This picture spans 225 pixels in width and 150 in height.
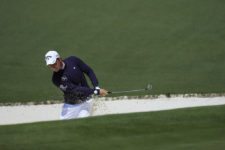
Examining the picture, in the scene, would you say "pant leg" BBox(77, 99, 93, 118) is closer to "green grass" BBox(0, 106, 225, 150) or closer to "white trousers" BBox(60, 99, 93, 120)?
"white trousers" BBox(60, 99, 93, 120)

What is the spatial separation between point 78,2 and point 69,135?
9.31 metres

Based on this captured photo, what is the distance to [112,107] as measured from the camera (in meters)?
10.3

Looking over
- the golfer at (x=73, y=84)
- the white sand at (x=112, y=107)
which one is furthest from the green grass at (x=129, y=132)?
the white sand at (x=112, y=107)

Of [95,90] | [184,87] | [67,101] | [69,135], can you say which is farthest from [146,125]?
[184,87]

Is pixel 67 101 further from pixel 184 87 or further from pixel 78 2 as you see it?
pixel 78 2

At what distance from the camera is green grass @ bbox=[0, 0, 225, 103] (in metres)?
11.0

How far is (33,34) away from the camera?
1354 centimetres

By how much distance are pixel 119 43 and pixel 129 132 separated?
22.6 feet

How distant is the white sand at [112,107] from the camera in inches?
397

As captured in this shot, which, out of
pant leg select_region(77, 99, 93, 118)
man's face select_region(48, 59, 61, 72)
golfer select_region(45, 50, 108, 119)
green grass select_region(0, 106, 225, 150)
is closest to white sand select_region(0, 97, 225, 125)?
pant leg select_region(77, 99, 93, 118)

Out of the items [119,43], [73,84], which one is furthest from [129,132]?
[119,43]

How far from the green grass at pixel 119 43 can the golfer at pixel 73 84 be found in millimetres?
2680

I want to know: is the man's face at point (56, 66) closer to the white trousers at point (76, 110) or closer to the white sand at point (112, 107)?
the white trousers at point (76, 110)

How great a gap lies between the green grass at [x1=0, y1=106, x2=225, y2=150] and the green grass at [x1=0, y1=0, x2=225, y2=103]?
4.02 m
